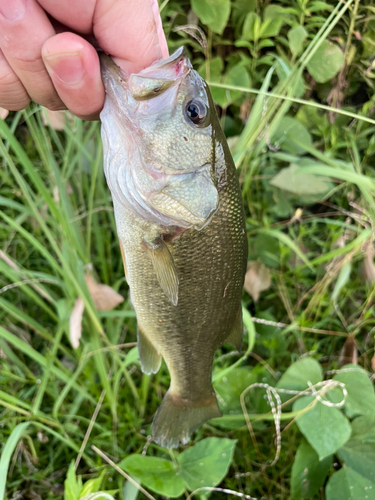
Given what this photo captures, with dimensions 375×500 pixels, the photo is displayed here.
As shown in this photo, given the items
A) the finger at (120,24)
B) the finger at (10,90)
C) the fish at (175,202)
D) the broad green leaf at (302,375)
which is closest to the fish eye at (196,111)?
the fish at (175,202)

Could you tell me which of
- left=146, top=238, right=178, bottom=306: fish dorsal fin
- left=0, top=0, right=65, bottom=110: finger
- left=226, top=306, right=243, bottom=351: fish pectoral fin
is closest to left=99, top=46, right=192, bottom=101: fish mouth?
left=0, top=0, right=65, bottom=110: finger

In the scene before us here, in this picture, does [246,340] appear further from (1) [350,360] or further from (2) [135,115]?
(2) [135,115]

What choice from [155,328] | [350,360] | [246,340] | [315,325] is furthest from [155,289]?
[350,360]

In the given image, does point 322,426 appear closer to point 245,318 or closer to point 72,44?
point 245,318

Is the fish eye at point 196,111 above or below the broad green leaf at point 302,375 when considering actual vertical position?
above

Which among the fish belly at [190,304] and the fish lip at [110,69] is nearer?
the fish lip at [110,69]

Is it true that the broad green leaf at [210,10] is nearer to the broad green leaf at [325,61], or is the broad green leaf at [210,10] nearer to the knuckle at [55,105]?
the broad green leaf at [325,61]

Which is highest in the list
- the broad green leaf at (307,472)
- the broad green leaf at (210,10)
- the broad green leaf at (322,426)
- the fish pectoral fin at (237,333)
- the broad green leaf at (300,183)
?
the broad green leaf at (210,10)
